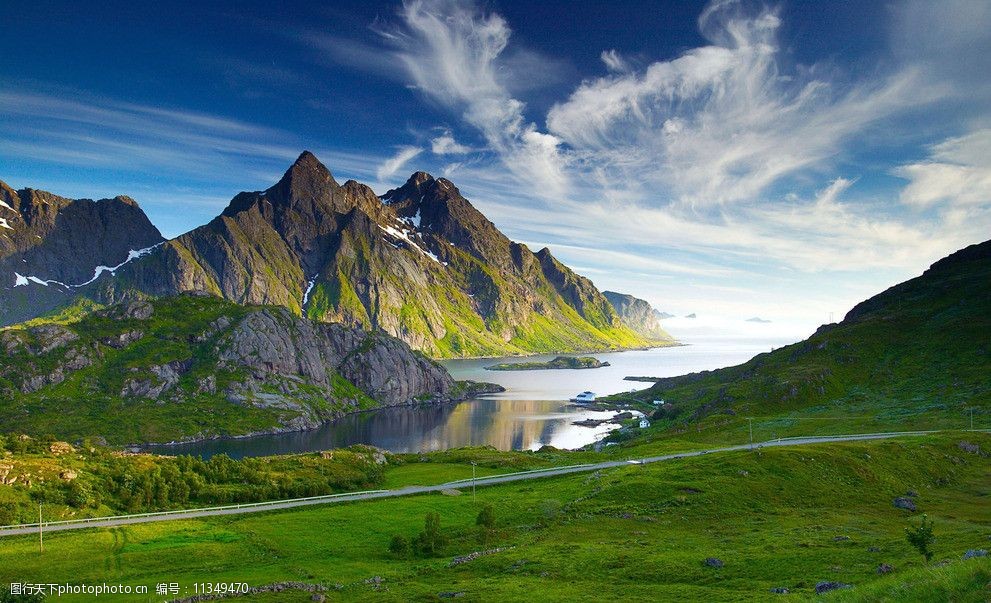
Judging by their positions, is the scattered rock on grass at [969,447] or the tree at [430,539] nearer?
the tree at [430,539]

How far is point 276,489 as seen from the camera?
8762 cm

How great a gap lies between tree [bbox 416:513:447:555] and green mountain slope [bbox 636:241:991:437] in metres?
Answer: 94.2

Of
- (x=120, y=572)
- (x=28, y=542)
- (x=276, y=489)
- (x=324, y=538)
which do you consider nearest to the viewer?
(x=120, y=572)

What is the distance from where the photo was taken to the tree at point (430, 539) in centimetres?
5984

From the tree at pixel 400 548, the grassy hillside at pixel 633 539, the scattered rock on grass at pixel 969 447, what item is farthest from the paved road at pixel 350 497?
A: the tree at pixel 400 548

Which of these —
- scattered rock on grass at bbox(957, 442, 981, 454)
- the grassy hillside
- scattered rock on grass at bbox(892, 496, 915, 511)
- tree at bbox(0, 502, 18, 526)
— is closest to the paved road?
tree at bbox(0, 502, 18, 526)

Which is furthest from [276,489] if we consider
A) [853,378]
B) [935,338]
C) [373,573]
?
[935,338]

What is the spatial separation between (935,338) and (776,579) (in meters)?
178

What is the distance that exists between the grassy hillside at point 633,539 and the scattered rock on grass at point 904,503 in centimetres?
113

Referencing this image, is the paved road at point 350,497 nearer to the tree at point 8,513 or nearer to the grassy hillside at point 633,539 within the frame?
the tree at point 8,513

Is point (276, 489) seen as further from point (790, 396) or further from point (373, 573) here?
point (790, 396)

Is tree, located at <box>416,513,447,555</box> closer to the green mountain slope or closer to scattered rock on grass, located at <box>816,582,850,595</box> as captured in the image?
scattered rock on grass, located at <box>816,582,850,595</box>

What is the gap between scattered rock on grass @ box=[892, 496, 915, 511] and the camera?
67.6 meters

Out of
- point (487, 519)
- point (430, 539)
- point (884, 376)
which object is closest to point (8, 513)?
point (430, 539)
